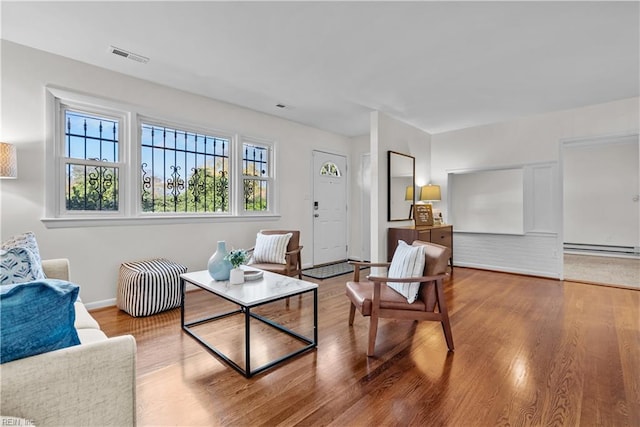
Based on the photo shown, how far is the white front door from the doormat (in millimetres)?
188

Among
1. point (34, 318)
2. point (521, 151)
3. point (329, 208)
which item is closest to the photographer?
point (34, 318)

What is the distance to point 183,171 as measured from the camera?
12.6 ft

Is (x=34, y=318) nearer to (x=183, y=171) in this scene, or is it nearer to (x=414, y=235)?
(x=183, y=171)

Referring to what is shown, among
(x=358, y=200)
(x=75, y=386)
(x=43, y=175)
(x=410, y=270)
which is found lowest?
(x=75, y=386)

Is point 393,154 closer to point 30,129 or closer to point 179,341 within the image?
point 179,341

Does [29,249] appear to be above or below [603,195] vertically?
below

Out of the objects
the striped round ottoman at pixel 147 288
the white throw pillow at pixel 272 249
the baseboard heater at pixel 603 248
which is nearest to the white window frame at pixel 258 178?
the white throw pillow at pixel 272 249

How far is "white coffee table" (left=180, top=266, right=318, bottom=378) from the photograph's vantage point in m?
1.99

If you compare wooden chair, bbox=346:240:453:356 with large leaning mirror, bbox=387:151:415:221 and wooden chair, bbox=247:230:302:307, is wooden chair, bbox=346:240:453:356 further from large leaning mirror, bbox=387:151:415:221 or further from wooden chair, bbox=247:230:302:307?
large leaning mirror, bbox=387:151:415:221

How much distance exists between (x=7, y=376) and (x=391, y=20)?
281 cm

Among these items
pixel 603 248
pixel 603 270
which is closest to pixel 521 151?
pixel 603 270

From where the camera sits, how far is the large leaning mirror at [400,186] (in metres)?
4.61

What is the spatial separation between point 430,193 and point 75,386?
16.5ft

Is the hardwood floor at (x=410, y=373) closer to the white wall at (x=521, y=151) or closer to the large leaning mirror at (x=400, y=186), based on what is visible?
the white wall at (x=521, y=151)
